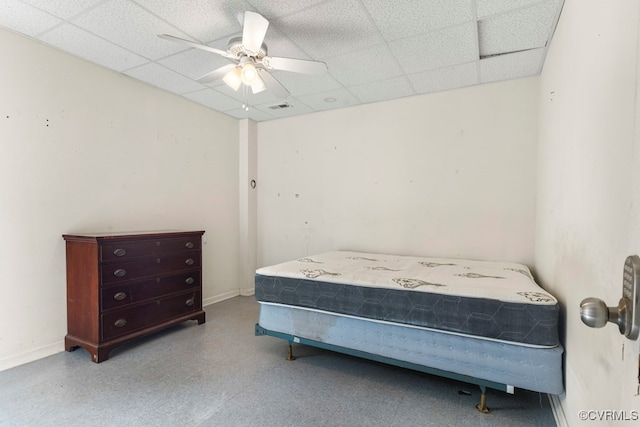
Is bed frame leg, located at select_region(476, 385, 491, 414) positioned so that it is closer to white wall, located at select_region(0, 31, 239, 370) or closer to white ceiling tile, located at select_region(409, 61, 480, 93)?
white ceiling tile, located at select_region(409, 61, 480, 93)

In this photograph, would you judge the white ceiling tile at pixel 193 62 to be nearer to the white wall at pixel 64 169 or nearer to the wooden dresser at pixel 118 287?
the white wall at pixel 64 169

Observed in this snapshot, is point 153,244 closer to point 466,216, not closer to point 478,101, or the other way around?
point 466,216

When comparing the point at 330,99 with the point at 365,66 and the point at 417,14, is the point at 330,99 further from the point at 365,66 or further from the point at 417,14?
the point at 417,14

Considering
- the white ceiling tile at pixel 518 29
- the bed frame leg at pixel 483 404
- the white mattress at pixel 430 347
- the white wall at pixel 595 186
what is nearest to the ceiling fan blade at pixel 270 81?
the white ceiling tile at pixel 518 29

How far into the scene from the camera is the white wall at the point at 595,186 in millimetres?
862

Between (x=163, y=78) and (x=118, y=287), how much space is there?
2122 mm

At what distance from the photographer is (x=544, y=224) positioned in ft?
8.09

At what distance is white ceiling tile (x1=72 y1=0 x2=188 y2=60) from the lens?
206cm

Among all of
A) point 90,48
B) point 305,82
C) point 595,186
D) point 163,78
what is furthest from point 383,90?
point 90,48

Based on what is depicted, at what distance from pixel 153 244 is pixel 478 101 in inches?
144

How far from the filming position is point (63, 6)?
202 cm

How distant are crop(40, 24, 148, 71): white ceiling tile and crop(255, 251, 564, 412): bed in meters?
2.28

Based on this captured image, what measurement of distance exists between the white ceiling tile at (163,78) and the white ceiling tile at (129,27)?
323mm

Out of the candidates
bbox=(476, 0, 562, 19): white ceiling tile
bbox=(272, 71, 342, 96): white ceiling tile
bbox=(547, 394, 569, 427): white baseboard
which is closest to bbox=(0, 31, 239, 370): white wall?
bbox=(272, 71, 342, 96): white ceiling tile
